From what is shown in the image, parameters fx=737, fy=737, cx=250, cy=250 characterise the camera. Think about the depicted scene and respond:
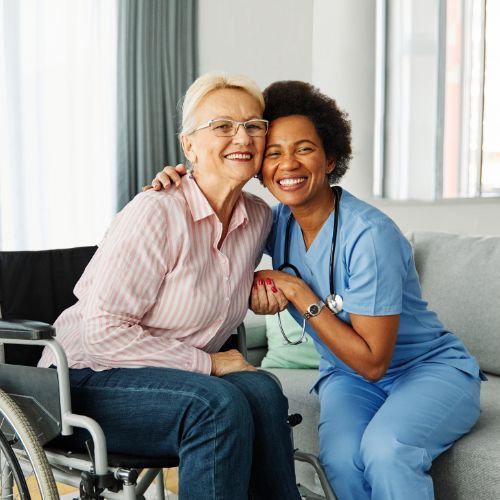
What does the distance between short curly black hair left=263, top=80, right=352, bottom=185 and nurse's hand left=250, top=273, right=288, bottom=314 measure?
1.09 feet

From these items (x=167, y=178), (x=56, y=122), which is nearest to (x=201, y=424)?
(x=167, y=178)

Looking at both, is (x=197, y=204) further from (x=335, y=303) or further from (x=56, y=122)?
(x=56, y=122)

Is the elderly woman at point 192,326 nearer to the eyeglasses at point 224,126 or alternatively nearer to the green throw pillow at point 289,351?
the eyeglasses at point 224,126

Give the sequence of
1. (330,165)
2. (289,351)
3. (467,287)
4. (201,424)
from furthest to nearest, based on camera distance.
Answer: (289,351) → (467,287) → (330,165) → (201,424)

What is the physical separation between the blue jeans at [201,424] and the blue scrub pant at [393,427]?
0.51 feet

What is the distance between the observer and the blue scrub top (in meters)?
1.52

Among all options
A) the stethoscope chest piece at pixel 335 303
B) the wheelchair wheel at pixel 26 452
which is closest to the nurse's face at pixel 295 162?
the stethoscope chest piece at pixel 335 303

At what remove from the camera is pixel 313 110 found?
1652 millimetres

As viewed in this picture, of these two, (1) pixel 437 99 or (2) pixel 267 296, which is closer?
(2) pixel 267 296

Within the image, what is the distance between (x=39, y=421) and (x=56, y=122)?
2317 mm

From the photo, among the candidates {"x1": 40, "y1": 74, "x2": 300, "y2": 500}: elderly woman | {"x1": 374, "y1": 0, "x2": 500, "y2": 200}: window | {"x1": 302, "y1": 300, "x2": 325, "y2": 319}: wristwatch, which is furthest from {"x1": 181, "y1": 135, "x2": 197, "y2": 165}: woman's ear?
{"x1": 374, "y1": 0, "x2": 500, "y2": 200}: window

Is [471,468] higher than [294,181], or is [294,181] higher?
[294,181]

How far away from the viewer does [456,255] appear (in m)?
2.30

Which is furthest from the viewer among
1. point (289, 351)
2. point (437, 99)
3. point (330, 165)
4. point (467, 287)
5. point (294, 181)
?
point (437, 99)
